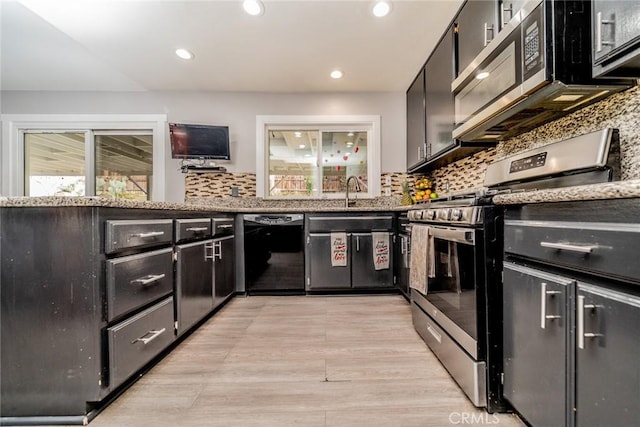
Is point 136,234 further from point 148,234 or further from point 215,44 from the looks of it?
point 215,44

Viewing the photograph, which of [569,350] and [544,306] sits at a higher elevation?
[544,306]

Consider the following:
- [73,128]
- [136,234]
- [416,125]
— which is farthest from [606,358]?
[73,128]

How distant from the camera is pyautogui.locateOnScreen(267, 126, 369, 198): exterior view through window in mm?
3475

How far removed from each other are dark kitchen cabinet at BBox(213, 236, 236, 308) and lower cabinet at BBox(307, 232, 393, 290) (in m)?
0.76

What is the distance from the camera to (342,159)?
3.51 meters

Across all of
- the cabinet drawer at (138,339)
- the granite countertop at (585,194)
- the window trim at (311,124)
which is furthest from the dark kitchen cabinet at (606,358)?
the window trim at (311,124)

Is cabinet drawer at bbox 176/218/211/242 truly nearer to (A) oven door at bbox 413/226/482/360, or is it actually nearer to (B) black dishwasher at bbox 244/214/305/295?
(B) black dishwasher at bbox 244/214/305/295

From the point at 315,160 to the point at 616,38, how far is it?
2727 mm

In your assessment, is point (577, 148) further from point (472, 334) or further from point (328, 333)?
point (328, 333)

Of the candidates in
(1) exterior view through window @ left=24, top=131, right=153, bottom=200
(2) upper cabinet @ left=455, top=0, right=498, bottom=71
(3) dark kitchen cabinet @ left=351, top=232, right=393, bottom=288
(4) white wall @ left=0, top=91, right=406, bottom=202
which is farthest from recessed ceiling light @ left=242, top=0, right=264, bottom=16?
(1) exterior view through window @ left=24, top=131, right=153, bottom=200

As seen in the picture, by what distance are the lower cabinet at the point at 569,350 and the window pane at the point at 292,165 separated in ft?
8.66

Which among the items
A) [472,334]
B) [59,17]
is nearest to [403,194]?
[472,334]

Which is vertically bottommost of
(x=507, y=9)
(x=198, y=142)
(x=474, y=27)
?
(x=198, y=142)

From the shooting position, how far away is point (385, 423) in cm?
108
